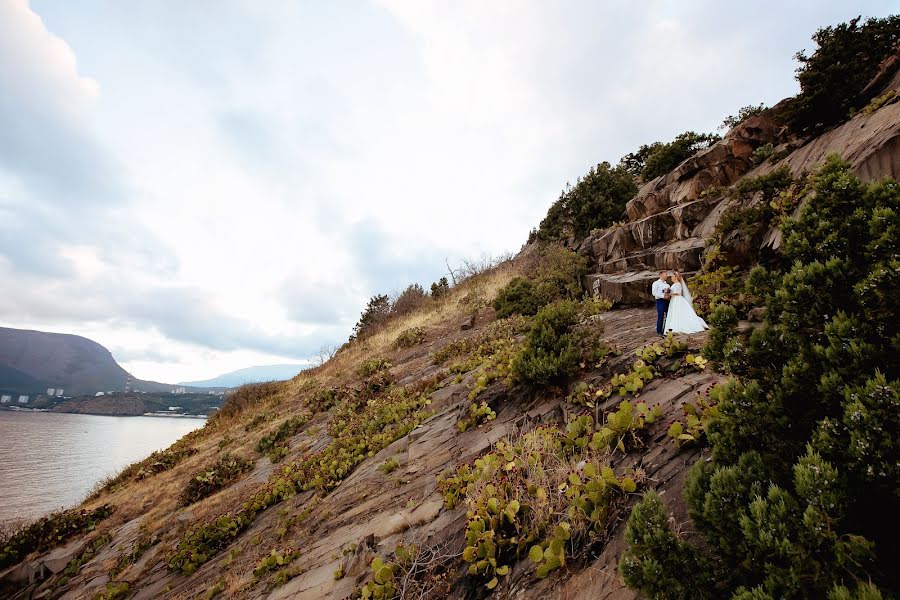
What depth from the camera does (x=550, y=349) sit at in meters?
6.63

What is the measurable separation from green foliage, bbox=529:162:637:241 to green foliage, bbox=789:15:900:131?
26.6 ft

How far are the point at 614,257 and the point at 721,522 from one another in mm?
15385

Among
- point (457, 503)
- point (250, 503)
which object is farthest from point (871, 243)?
point (250, 503)

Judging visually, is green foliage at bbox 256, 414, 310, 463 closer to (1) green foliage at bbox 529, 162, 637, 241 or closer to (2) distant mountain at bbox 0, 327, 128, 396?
(1) green foliage at bbox 529, 162, 637, 241

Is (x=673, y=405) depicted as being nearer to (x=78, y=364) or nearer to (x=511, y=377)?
(x=511, y=377)

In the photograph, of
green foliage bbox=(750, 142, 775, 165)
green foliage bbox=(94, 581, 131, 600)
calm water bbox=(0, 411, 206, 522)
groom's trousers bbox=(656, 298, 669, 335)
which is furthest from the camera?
calm water bbox=(0, 411, 206, 522)

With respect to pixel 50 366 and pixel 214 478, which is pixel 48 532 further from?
pixel 50 366

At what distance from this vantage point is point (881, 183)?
2.54 meters

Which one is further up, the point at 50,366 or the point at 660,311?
the point at 50,366

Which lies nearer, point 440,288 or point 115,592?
point 115,592

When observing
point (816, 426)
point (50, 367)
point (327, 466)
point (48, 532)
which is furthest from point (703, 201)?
point (50, 367)

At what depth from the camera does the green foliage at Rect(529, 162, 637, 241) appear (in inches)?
769

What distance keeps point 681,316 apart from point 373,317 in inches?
905

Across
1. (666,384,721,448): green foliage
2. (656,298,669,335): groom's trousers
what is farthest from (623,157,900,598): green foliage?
(656,298,669,335): groom's trousers
